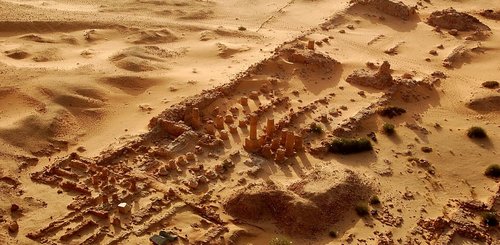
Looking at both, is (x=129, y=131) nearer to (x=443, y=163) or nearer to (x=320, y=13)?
(x=443, y=163)

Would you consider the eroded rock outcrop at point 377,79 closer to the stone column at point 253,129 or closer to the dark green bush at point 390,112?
the dark green bush at point 390,112

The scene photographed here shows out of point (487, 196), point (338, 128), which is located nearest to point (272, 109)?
point (338, 128)

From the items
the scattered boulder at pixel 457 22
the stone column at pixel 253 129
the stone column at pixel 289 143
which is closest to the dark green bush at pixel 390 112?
the stone column at pixel 289 143

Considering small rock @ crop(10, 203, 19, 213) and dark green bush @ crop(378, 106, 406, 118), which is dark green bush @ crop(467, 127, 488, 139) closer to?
dark green bush @ crop(378, 106, 406, 118)

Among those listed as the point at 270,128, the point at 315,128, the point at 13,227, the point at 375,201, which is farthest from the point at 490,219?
the point at 13,227

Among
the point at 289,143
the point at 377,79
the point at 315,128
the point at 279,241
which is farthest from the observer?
the point at 377,79

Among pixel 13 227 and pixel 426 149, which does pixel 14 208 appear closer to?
pixel 13 227
